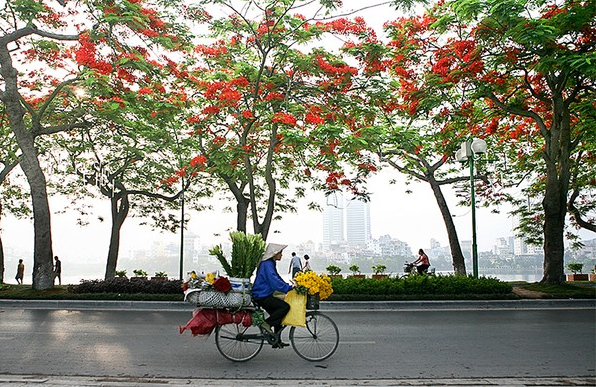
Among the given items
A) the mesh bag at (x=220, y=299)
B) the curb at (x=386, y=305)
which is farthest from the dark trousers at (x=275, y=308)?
the curb at (x=386, y=305)

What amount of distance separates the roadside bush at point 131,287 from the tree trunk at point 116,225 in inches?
521

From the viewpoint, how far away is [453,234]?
2631 cm

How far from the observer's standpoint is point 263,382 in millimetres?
6855

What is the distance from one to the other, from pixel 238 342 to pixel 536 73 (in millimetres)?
16920

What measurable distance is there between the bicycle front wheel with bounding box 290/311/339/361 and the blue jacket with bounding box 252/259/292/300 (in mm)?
697

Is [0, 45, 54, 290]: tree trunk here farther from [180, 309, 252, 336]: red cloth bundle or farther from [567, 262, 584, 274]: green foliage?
[567, 262, 584, 274]: green foliage

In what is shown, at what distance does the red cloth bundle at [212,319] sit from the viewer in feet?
25.5

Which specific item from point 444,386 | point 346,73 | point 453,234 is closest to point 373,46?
point 346,73

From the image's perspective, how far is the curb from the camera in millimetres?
15688

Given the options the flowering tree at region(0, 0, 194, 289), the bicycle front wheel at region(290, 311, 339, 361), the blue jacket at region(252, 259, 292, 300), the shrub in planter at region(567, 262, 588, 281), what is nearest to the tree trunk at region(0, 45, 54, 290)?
the flowering tree at region(0, 0, 194, 289)

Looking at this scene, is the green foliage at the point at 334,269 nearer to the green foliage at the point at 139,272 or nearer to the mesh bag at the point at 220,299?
A: the green foliage at the point at 139,272

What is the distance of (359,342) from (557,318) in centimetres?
637

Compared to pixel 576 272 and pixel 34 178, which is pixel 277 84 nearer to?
pixel 34 178

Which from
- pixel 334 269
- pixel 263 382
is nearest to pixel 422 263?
pixel 334 269
